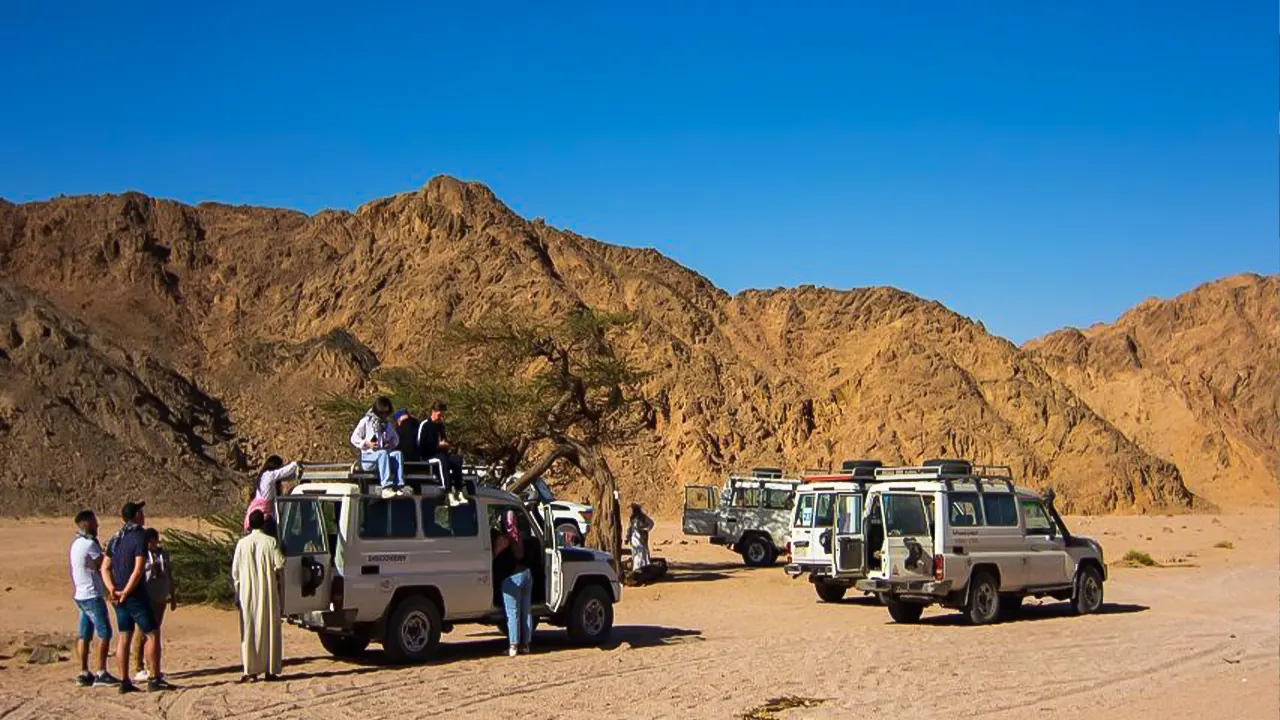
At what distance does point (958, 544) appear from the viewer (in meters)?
19.4

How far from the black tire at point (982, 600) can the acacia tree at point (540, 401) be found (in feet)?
30.3

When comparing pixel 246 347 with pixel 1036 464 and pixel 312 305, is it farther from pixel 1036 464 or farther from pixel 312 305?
pixel 1036 464

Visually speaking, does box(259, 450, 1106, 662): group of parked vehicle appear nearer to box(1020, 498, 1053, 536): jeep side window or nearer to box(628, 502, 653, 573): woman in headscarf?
box(1020, 498, 1053, 536): jeep side window

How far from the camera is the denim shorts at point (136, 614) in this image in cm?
1341

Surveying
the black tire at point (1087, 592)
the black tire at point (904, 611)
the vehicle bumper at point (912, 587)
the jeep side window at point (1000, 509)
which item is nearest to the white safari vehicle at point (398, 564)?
the vehicle bumper at point (912, 587)

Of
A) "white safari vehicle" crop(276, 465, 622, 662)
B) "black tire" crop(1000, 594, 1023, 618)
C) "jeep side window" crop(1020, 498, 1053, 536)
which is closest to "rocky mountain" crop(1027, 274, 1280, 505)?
"black tire" crop(1000, 594, 1023, 618)

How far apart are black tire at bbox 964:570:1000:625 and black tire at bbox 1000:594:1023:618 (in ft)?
4.40

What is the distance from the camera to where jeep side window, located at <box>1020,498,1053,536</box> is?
68.3ft

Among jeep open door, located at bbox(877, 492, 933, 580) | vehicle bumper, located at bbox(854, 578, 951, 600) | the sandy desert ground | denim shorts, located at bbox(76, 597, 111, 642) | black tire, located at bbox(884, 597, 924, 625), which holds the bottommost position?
the sandy desert ground

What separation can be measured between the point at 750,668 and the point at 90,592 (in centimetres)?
721

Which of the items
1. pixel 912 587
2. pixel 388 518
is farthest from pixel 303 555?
pixel 912 587

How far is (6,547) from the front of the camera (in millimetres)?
36562

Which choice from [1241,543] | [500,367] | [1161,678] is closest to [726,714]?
[1161,678]

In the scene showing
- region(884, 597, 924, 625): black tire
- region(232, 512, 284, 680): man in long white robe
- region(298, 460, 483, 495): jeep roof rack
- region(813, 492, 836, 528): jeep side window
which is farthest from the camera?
region(813, 492, 836, 528): jeep side window
